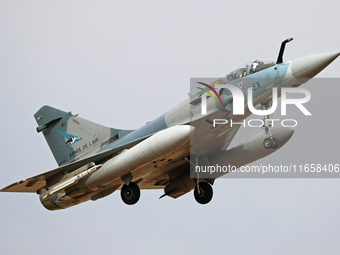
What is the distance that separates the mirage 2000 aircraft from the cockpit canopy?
31mm

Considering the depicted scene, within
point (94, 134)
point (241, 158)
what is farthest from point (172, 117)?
point (94, 134)

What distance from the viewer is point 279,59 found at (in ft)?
71.2

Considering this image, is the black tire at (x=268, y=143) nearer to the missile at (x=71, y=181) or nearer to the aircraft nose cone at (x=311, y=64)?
the aircraft nose cone at (x=311, y=64)

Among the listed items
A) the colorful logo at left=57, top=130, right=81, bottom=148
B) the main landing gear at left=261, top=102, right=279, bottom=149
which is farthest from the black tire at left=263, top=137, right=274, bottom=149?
the colorful logo at left=57, top=130, right=81, bottom=148

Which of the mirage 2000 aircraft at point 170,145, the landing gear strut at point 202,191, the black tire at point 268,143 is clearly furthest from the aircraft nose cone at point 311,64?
the landing gear strut at point 202,191

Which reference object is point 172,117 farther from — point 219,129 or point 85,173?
point 85,173

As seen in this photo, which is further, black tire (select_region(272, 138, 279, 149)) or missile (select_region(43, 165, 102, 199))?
missile (select_region(43, 165, 102, 199))

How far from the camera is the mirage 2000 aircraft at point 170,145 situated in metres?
21.5

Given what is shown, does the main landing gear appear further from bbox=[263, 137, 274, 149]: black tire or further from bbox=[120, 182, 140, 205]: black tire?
bbox=[120, 182, 140, 205]: black tire

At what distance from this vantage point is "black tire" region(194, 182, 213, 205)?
24.8 meters

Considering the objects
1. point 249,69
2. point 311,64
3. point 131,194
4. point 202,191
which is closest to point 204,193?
point 202,191

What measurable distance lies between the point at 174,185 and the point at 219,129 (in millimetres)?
4012

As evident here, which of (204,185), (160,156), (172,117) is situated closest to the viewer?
(160,156)

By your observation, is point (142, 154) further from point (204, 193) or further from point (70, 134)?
point (70, 134)
